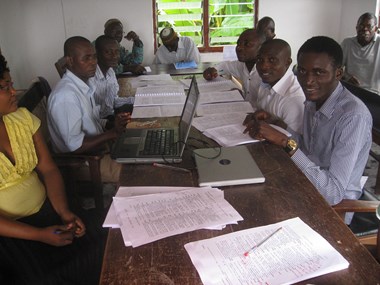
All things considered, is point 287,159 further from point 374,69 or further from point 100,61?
point 374,69

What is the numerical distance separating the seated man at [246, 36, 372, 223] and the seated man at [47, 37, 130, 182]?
32.3 inches

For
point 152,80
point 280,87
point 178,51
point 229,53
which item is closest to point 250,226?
point 280,87

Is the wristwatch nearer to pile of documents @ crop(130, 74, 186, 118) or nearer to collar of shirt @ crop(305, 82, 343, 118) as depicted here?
collar of shirt @ crop(305, 82, 343, 118)

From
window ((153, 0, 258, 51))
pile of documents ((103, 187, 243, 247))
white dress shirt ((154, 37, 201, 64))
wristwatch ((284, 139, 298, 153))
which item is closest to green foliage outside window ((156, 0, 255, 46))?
window ((153, 0, 258, 51))

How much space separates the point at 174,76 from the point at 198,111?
1257mm

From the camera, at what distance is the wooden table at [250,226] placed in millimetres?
817

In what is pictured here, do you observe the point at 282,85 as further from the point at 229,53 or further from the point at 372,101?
the point at 229,53

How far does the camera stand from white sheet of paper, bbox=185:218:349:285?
31.8 inches

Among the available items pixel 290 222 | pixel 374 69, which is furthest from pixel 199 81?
pixel 374 69

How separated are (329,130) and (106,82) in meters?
1.72

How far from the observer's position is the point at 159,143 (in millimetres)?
1532

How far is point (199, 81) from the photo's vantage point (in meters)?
2.79

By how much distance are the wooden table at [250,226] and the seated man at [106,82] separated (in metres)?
1.34

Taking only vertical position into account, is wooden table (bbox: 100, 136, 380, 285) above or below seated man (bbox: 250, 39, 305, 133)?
below
